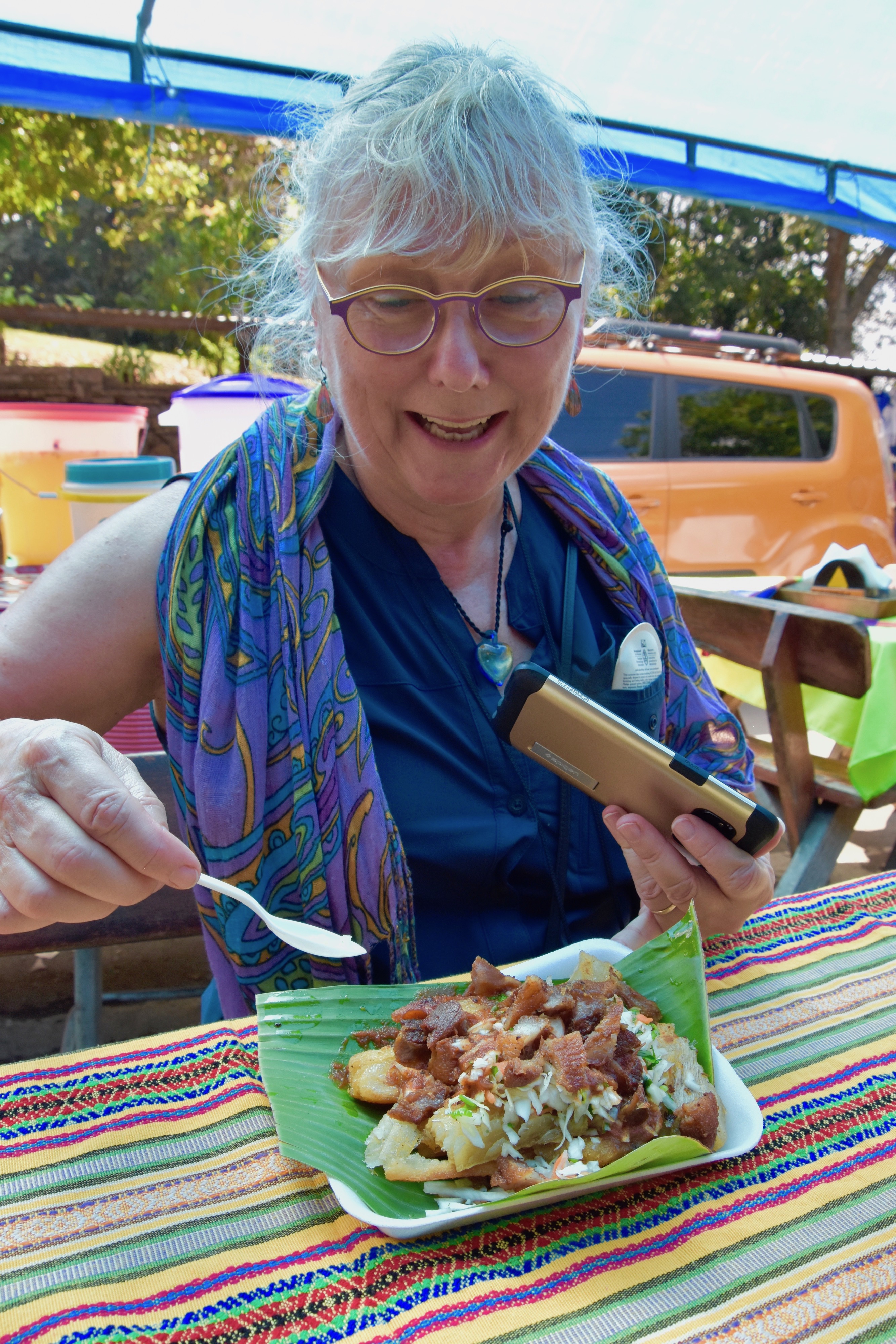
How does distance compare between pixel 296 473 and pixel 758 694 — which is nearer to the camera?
pixel 296 473

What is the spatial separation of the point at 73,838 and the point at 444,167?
40.7 inches

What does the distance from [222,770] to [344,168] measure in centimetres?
92

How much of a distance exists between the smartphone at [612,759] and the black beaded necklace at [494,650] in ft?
1.37

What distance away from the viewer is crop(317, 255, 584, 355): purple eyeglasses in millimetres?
1351

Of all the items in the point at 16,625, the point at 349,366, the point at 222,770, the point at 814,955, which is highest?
the point at 349,366

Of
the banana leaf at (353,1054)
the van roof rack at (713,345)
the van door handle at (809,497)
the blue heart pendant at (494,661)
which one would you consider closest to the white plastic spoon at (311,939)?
the banana leaf at (353,1054)

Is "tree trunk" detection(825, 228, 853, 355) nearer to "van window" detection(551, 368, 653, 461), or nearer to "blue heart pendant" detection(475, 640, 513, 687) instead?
"van window" detection(551, 368, 653, 461)

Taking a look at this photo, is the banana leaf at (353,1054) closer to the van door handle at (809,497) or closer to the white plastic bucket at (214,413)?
the white plastic bucket at (214,413)

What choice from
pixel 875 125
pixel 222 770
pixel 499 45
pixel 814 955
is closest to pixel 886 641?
pixel 814 955

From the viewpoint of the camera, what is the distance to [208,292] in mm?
1873

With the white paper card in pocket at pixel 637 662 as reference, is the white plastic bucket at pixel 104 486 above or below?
above

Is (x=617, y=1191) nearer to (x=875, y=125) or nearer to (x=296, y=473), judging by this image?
(x=296, y=473)

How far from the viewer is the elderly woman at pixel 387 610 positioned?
4.45 feet

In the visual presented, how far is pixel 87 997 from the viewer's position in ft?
7.36
